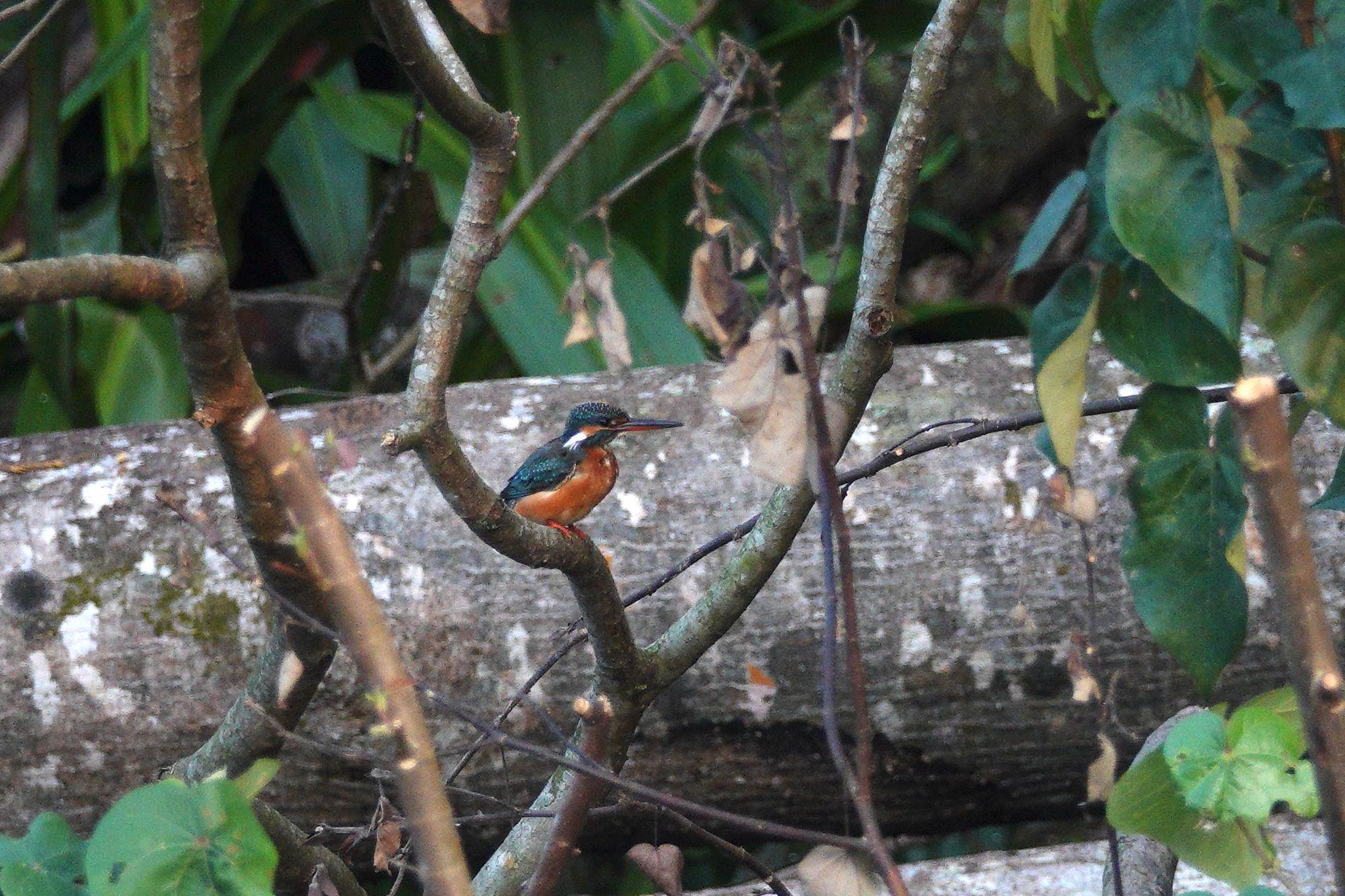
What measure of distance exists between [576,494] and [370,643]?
4.58 ft

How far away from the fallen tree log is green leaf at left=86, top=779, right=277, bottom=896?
128 cm

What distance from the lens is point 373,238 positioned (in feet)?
10.9

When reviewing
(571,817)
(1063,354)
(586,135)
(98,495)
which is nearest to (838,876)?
(571,817)

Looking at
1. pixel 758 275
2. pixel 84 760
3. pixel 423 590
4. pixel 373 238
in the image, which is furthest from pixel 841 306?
pixel 84 760

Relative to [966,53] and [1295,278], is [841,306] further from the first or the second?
[1295,278]

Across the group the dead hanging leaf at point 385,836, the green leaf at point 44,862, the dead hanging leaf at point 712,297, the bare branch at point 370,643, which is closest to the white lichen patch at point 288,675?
the dead hanging leaf at point 385,836

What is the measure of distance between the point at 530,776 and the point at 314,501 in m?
1.71

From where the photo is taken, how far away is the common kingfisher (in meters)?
2.20

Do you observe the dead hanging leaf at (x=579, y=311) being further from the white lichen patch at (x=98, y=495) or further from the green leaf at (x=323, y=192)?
the green leaf at (x=323, y=192)

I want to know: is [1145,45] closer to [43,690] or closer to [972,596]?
[972,596]

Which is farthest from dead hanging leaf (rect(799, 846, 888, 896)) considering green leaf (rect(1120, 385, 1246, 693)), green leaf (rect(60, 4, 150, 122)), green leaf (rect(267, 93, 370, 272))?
green leaf (rect(267, 93, 370, 272))

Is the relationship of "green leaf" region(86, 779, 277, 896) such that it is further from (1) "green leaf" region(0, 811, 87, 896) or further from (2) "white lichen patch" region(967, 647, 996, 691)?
(2) "white lichen patch" region(967, 647, 996, 691)

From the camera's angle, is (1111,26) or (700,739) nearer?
(1111,26)

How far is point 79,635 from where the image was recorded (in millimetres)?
2254
